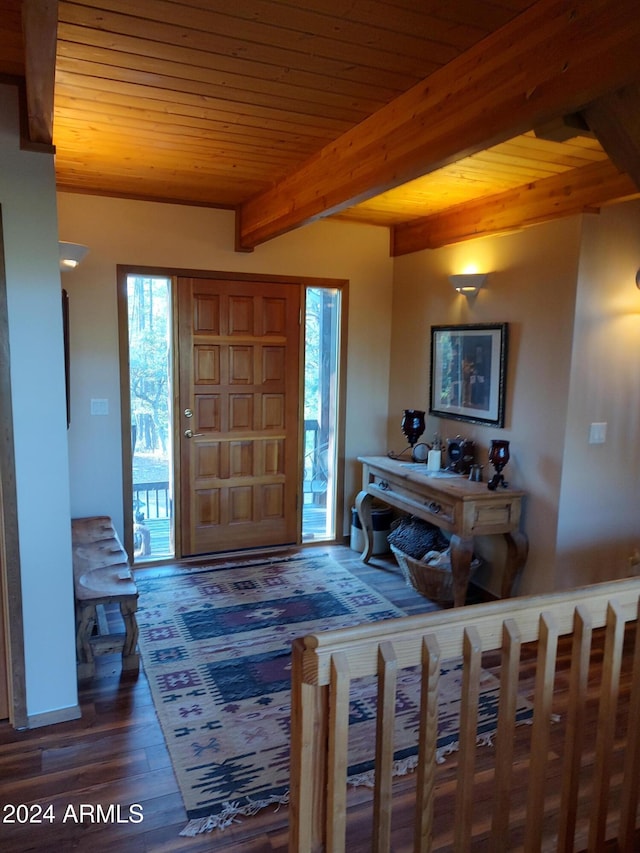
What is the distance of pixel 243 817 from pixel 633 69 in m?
2.46

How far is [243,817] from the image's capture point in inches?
81.7

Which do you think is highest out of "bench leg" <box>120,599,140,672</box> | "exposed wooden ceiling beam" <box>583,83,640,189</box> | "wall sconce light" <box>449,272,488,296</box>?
"exposed wooden ceiling beam" <box>583,83,640,189</box>

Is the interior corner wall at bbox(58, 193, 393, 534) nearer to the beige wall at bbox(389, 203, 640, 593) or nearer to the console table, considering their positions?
the beige wall at bbox(389, 203, 640, 593)

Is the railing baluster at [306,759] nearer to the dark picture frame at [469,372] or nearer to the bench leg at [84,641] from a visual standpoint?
the bench leg at [84,641]

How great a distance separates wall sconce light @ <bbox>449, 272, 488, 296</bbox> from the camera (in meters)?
3.84

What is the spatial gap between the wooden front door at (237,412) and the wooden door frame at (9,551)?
196cm

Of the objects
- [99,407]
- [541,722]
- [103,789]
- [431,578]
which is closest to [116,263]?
[99,407]

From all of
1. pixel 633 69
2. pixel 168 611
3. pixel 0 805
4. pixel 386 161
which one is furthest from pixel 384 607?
pixel 633 69

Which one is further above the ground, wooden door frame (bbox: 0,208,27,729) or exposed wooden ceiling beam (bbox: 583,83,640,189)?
exposed wooden ceiling beam (bbox: 583,83,640,189)

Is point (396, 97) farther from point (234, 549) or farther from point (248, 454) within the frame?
point (234, 549)

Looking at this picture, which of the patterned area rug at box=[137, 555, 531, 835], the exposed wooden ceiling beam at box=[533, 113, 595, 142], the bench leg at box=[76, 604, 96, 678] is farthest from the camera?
the bench leg at box=[76, 604, 96, 678]

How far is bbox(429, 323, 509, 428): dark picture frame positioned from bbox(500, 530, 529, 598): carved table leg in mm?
693

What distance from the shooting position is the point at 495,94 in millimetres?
1779

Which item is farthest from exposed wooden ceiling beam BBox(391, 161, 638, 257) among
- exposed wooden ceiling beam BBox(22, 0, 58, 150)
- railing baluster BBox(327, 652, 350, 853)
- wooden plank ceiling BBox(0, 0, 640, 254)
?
railing baluster BBox(327, 652, 350, 853)
